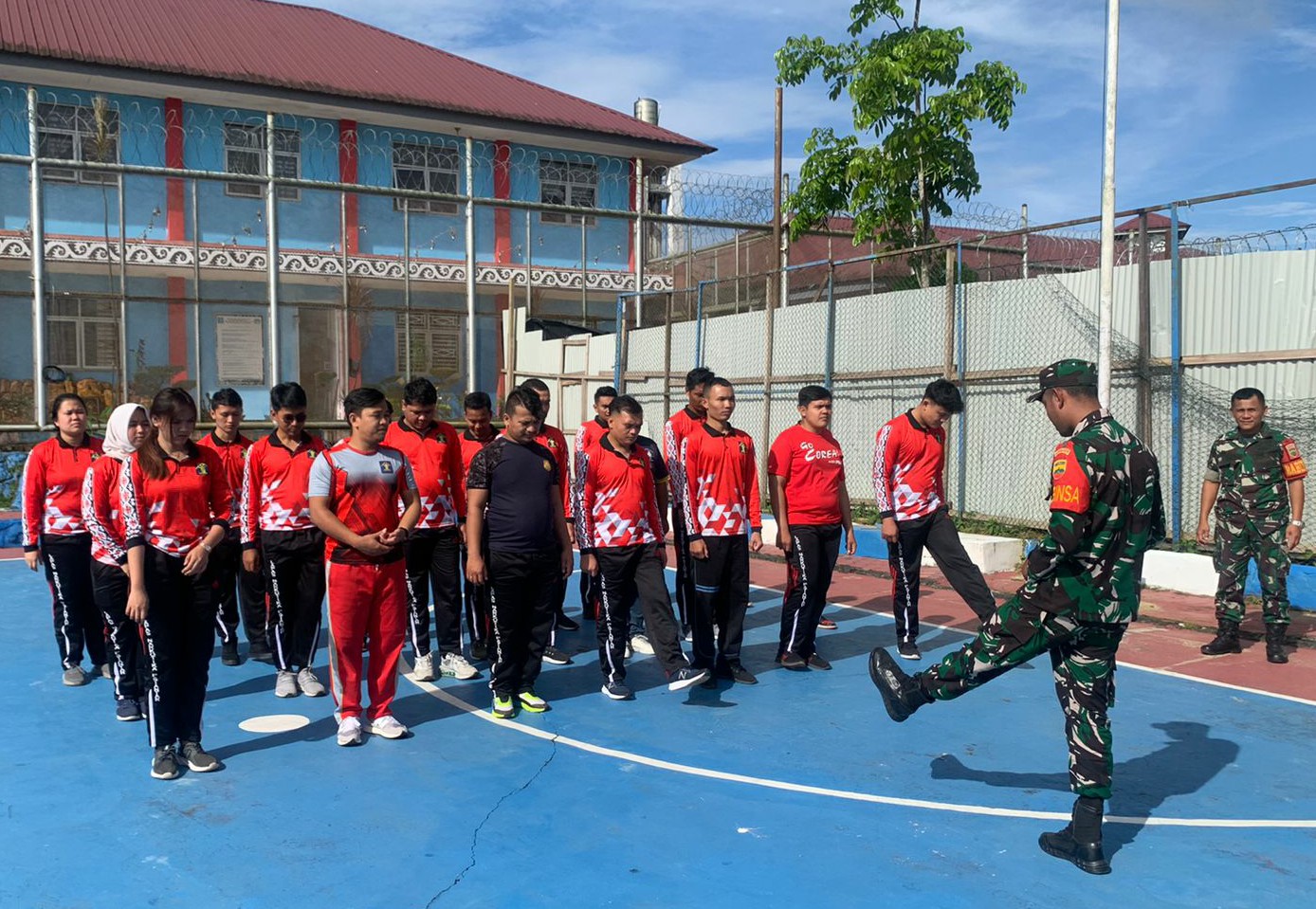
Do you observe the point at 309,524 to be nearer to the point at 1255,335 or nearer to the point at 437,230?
the point at 1255,335

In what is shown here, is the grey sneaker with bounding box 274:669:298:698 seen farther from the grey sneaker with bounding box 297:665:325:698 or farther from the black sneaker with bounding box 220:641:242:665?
the black sneaker with bounding box 220:641:242:665

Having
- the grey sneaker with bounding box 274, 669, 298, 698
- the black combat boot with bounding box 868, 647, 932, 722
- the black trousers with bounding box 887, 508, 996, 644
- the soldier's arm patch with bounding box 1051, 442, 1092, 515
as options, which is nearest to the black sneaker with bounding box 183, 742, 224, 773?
the grey sneaker with bounding box 274, 669, 298, 698

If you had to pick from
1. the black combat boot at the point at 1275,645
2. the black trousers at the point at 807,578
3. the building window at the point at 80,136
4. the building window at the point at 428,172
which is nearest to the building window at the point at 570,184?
the building window at the point at 428,172

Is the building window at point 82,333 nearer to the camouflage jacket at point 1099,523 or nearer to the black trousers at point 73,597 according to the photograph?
the black trousers at point 73,597

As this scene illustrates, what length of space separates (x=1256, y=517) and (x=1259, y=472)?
1.03 feet

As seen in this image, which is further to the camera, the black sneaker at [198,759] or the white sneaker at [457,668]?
the white sneaker at [457,668]

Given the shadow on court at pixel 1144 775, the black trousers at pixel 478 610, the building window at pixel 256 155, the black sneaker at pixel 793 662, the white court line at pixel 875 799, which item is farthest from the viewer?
the building window at pixel 256 155

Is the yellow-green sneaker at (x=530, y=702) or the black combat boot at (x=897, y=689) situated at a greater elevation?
the black combat boot at (x=897, y=689)

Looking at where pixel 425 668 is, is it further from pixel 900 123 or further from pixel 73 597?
pixel 900 123

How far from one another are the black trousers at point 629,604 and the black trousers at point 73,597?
125 inches

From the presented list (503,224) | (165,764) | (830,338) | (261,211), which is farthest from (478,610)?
(503,224)

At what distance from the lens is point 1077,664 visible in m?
4.41

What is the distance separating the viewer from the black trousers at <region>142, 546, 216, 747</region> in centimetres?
525

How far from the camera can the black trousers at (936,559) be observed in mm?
7613
